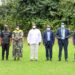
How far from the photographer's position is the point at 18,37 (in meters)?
24.2

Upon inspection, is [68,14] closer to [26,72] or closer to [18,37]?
[18,37]

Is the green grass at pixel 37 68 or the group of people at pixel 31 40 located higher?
the group of people at pixel 31 40

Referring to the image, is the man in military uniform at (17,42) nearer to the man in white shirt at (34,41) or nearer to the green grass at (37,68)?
the man in white shirt at (34,41)

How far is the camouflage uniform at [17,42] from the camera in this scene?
79.3 feet

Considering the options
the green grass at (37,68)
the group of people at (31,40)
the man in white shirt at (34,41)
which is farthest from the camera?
the man in white shirt at (34,41)

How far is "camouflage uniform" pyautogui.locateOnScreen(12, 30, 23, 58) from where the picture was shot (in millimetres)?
24172

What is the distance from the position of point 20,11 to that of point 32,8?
5.02ft

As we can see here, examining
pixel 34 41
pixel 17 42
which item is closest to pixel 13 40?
pixel 17 42

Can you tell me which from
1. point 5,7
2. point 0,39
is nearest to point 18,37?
point 0,39

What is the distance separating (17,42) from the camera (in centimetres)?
2434

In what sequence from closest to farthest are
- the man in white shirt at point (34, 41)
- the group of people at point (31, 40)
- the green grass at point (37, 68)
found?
1. the green grass at point (37, 68)
2. the group of people at point (31, 40)
3. the man in white shirt at point (34, 41)

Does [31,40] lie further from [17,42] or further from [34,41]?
[17,42]

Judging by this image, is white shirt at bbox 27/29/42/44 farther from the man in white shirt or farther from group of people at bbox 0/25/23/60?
A: group of people at bbox 0/25/23/60

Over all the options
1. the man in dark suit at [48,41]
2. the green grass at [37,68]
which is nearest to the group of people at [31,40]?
the man in dark suit at [48,41]
